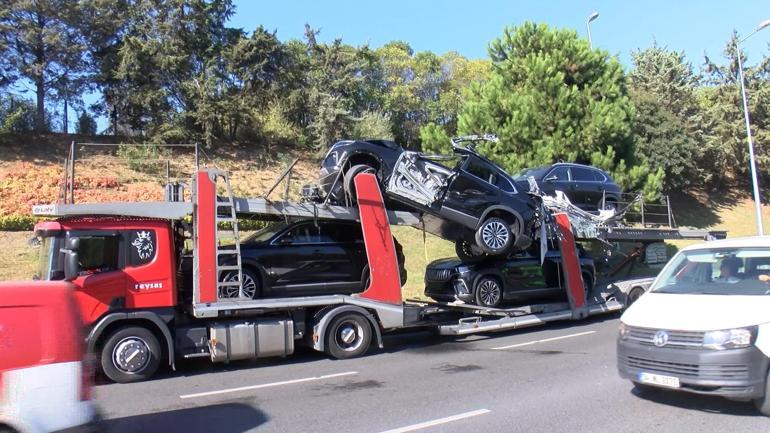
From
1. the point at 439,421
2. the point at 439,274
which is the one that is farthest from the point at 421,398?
the point at 439,274

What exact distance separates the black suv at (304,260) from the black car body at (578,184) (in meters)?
5.68

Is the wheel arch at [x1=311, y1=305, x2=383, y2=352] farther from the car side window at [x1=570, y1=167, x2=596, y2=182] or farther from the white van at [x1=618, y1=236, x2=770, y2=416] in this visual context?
the car side window at [x1=570, y1=167, x2=596, y2=182]

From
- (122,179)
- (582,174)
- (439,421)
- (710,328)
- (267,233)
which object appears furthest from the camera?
(122,179)

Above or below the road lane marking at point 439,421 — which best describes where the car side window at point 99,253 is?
above

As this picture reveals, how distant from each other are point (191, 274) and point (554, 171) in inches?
377

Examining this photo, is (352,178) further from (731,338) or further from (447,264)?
(731,338)

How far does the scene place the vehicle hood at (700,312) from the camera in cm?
566

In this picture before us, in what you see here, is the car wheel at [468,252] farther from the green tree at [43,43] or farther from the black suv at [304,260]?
the green tree at [43,43]

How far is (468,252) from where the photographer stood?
12695 millimetres

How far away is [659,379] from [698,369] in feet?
1.31

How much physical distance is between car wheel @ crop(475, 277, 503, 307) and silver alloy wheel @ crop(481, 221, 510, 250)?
1171 millimetres

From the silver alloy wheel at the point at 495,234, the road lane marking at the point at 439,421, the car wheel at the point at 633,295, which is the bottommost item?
the road lane marking at the point at 439,421

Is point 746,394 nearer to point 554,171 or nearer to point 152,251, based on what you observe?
point 152,251

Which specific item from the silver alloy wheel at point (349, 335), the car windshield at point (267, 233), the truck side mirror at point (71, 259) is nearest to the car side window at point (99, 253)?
the truck side mirror at point (71, 259)
